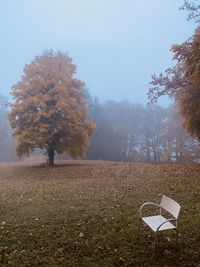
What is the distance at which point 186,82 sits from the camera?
1773 cm

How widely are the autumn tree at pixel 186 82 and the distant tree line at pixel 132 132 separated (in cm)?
1792

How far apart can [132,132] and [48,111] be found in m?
23.8

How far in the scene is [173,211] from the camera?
18.5 feet

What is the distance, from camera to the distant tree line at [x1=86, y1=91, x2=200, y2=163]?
132ft

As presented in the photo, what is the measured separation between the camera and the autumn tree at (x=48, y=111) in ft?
71.6

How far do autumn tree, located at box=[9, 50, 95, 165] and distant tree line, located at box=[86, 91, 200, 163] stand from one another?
16503mm

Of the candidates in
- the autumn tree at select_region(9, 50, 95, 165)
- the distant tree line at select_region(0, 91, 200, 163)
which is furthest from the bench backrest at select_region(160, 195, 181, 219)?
the distant tree line at select_region(0, 91, 200, 163)

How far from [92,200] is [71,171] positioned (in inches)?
402

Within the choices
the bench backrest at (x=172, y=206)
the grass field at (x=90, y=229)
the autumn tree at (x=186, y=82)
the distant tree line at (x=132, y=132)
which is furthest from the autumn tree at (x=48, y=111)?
the distant tree line at (x=132, y=132)

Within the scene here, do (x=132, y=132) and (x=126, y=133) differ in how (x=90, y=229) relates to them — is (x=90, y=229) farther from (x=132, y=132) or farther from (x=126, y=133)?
(x=132, y=132)

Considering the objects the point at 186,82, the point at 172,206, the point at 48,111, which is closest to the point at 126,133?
the point at 48,111

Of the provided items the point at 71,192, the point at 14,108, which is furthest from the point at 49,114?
the point at 71,192

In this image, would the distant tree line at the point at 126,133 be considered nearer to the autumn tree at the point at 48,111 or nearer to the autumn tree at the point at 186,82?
the autumn tree at the point at 48,111

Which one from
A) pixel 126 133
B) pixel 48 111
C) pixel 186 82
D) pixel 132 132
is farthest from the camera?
pixel 132 132
